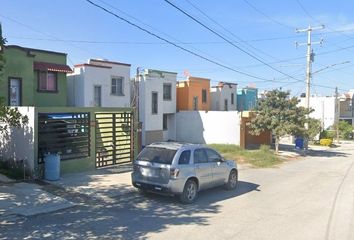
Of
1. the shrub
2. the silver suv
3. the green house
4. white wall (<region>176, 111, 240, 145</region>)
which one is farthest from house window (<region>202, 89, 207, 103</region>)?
the silver suv

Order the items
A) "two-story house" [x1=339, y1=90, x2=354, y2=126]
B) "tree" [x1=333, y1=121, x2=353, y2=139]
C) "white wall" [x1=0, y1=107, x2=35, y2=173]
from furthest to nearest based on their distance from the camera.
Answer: "two-story house" [x1=339, y1=90, x2=354, y2=126], "tree" [x1=333, y1=121, x2=353, y2=139], "white wall" [x1=0, y1=107, x2=35, y2=173]

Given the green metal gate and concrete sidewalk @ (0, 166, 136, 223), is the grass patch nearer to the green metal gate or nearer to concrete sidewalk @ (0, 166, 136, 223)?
the green metal gate

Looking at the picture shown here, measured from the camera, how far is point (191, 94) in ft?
129

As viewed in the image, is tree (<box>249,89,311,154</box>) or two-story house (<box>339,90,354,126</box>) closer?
tree (<box>249,89,311,154</box>)

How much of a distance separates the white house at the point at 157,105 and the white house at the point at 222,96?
7263 millimetres

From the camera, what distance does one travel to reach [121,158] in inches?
755

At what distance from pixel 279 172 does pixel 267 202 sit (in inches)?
351

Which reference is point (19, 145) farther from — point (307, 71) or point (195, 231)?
point (307, 71)

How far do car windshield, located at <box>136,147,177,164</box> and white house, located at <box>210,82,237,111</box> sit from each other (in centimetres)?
3176

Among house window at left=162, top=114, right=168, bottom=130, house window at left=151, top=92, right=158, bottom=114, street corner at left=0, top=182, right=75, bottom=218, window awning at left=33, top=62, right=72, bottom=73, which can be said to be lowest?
street corner at left=0, top=182, right=75, bottom=218

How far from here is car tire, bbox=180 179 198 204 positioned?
1207 cm

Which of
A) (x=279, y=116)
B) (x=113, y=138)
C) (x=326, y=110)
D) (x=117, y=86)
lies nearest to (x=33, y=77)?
(x=113, y=138)

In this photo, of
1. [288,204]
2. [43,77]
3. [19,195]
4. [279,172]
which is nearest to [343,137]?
[279,172]

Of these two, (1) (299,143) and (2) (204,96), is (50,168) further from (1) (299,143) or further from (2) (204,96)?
(2) (204,96)
